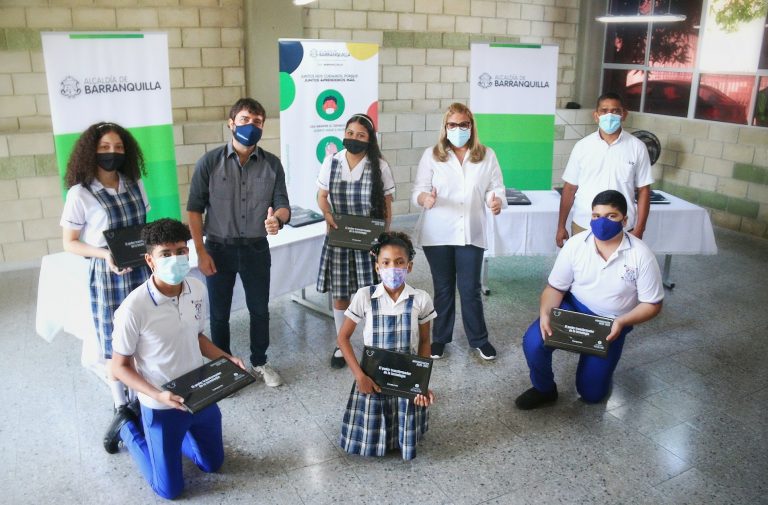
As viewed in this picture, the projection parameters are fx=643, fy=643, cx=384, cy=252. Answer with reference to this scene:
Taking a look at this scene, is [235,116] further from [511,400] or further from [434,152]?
[511,400]

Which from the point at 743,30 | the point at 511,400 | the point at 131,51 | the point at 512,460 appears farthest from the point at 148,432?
the point at 743,30

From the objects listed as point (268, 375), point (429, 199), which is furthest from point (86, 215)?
point (429, 199)

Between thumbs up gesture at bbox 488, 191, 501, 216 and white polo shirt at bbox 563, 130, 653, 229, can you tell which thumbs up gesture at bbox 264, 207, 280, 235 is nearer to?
thumbs up gesture at bbox 488, 191, 501, 216

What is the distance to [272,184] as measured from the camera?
3367 millimetres

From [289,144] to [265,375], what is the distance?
7.33 ft

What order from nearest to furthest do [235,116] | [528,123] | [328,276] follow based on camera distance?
[235,116] < [328,276] < [528,123]

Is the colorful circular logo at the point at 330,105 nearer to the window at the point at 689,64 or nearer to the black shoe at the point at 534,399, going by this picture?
the black shoe at the point at 534,399

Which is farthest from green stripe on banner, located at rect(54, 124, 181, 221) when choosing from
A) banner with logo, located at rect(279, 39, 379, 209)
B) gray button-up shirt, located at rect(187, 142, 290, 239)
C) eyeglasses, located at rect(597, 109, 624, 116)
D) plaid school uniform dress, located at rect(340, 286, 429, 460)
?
eyeglasses, located at rect(597, 109, 624, 116)

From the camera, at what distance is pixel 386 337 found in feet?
9.34

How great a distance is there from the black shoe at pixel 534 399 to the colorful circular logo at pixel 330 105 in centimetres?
290

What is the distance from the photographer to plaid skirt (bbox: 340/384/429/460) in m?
2.90

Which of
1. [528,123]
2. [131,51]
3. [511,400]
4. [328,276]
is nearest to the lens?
[511,400]

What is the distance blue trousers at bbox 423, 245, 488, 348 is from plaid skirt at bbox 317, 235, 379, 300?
15.1 inches

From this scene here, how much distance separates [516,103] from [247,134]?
128 inches
